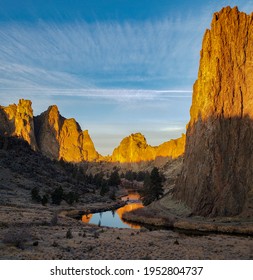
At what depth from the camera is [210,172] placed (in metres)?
52.1

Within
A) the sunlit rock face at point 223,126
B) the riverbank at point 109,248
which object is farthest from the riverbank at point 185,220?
the riverbank at point 109,248

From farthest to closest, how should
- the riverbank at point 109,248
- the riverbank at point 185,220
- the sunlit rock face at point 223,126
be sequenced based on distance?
the sunlit rock face at point 223,126
the riverbank at point 185,220
the riverbank at point 109,248

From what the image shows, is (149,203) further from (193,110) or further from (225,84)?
(225,84)

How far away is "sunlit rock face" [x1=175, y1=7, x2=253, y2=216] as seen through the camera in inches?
1937

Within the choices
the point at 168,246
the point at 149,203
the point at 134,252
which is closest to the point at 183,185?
the point at 149,203

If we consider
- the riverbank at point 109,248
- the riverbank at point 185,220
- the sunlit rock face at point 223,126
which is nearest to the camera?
the riverbank at point 109,248

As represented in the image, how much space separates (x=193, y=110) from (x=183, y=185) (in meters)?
18.4

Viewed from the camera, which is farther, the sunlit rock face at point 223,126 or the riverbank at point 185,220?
the sunlit rock face at point 223,126

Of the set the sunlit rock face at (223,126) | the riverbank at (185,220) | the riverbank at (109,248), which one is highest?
the sunlit rock face at (223,126)

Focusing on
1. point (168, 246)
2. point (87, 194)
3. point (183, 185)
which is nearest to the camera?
point (168, 246)

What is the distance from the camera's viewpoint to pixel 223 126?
177 ft

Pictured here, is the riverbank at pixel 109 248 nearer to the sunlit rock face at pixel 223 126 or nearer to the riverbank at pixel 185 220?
the riverbank at pixel 185 220

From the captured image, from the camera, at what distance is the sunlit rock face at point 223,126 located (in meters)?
49.2

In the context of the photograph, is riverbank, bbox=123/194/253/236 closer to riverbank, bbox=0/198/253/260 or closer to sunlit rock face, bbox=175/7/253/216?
sunlit rock face, bbox=175/7/253/216
